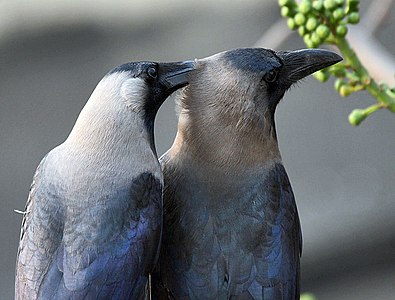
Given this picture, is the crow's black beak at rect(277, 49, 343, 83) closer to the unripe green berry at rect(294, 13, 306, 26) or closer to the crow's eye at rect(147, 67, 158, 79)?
the unripe green berry at rect(294, 13, 306, 26)

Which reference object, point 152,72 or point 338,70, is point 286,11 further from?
point 152,72

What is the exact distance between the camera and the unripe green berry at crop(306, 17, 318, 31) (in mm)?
1534

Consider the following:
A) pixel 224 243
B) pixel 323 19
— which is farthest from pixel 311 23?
pixel 224 243

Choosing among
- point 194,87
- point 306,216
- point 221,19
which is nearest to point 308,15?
point 194,87

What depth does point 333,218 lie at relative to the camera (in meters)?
3.74

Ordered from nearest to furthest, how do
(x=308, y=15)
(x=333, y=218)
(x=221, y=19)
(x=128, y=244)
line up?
(x=128, y=244), (x=308, y=15), (x=333, y=218), (x=221, y=19)

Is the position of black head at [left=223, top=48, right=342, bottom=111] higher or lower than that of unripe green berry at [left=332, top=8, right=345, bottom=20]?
lower

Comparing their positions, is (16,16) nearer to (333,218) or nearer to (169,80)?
(333,218)

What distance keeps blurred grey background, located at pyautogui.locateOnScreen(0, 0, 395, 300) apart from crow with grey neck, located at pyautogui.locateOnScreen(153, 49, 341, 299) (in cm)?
214

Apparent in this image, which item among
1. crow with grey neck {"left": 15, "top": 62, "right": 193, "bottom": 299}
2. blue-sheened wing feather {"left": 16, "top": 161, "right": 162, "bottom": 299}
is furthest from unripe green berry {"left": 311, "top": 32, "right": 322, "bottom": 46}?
blue-sheened wing feather {"left": 16, "top": 161, "right": 162, "bottom": 299}

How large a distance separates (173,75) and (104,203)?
0.22 m

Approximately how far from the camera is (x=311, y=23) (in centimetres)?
154

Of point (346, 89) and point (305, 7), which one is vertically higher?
Answer: point (305, 7)

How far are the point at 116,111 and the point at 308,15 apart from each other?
332mm
